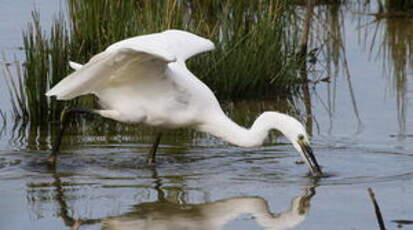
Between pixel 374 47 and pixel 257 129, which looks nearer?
pixel 257 129

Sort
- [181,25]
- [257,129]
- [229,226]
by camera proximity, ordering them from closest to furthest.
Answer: [229,226], [257,129], [181,25]

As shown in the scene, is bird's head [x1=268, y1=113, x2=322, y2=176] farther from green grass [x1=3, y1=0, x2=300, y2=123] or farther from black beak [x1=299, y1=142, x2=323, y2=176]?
green grass [x1=3, y1=0, x2=300, y2=123]

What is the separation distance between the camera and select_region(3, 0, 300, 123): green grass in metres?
9.48

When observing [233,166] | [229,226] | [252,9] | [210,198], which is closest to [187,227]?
[229,226]

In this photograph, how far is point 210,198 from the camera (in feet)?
24.4

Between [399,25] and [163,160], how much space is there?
6.32m

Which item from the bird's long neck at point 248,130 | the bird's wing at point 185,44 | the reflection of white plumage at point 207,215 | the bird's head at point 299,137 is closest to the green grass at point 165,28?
the bird's wing at point 185,44

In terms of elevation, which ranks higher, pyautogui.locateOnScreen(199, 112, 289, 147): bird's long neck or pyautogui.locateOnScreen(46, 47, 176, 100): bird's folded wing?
pyautogui.locateOnScreen(46, 47, 176, 100): bird's folded wing

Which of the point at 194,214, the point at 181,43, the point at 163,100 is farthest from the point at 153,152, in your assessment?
the point at 194,214

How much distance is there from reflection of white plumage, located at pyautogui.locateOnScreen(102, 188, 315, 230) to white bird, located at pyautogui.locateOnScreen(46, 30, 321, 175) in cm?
71

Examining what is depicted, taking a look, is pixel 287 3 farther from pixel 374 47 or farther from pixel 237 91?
pixel 374 47

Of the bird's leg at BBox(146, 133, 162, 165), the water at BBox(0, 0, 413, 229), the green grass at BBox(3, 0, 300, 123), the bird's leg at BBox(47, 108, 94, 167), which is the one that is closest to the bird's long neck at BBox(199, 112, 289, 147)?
the water at BBox(0, 0, 413, 229)

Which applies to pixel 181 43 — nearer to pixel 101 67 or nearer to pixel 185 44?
pixel 185 44

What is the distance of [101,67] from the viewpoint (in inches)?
303
